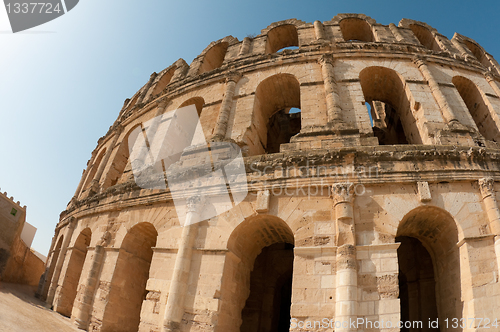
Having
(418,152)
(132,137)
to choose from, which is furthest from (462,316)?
(132,137)

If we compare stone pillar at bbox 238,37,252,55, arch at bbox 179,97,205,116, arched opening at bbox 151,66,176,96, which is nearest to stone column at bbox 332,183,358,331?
arch at bbox 179,97,205,116

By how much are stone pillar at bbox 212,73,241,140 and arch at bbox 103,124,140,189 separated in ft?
19.1

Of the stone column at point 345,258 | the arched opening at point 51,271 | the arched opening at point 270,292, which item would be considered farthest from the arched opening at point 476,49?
the arched opening at point 51,271

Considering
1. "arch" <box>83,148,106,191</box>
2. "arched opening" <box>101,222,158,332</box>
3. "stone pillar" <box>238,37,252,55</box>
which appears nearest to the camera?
"arched opening" <box>101,222,158,332</box>

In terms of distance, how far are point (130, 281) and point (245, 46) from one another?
10886mm

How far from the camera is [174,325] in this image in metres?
6.51

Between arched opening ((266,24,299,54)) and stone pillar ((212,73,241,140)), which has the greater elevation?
arched opening ((266,24,299,54))

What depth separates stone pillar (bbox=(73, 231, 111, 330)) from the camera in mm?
8727

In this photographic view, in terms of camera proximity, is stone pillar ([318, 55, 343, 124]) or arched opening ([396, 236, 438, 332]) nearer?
arched opening ([396, 236, 438, 332])

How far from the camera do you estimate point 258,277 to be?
34.3ft

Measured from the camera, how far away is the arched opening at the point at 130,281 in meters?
8.47

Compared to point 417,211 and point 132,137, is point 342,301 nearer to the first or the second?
point 417,211

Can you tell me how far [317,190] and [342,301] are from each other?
100 inches

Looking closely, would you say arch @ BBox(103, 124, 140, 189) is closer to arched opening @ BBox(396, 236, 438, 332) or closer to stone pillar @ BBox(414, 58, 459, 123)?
arched opening @ BBox(396, 236, 438, 332)
